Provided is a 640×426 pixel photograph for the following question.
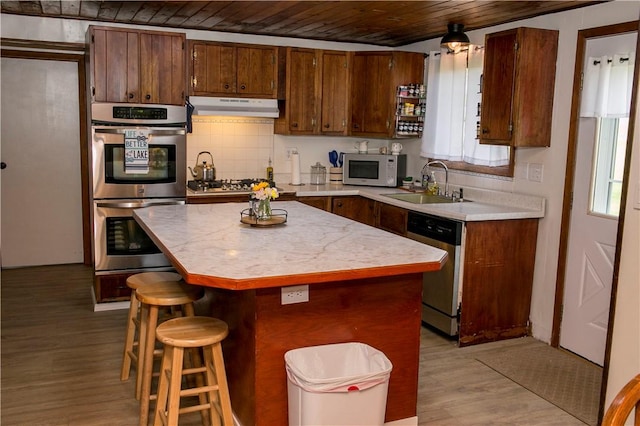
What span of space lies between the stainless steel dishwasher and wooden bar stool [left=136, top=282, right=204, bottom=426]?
1870 mm

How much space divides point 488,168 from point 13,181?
4.56 meters

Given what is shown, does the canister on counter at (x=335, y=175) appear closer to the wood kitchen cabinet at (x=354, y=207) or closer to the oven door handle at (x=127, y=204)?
the wood kitchen cabinet at (x=354, y=207)

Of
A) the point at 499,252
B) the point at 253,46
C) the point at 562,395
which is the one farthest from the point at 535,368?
the point at 253,46

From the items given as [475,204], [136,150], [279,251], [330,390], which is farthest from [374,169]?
[330,390]

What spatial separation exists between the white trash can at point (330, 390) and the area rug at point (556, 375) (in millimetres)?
1402

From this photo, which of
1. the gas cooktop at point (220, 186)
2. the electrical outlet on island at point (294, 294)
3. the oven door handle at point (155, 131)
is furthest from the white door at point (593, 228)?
the oven door handle at point (155, 131)

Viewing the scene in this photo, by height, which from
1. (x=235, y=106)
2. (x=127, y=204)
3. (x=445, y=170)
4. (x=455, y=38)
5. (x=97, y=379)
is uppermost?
(x=455, y=38)

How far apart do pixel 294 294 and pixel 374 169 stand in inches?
134

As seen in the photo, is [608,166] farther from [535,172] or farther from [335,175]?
[335,175]

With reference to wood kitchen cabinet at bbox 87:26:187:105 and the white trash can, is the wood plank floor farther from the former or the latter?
wood kitchen cabinet at bbox 87:26:187:105

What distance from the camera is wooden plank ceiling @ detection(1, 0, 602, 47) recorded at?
415cm

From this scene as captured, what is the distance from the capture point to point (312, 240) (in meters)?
3.01

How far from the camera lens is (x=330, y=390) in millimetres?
2320

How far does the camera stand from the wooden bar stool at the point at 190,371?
253 cm
